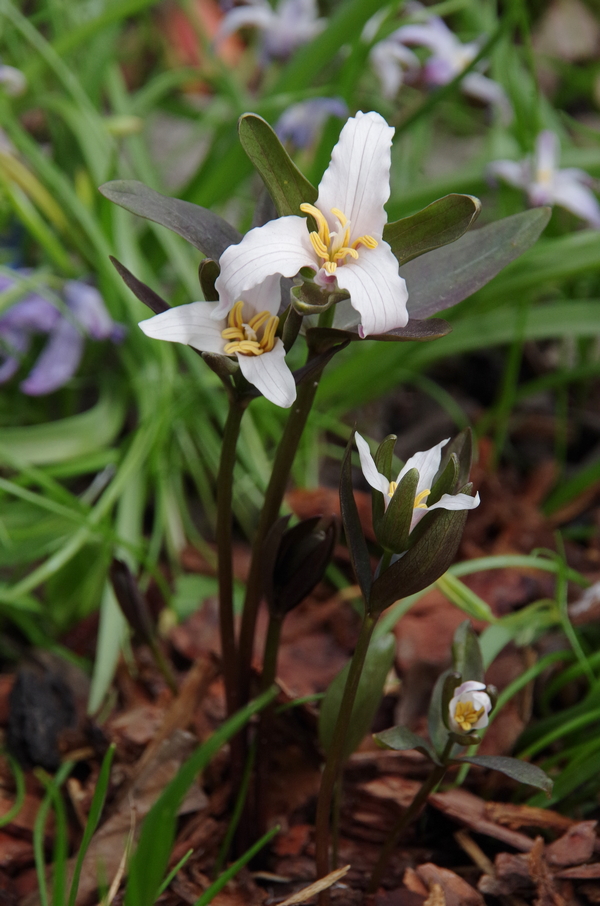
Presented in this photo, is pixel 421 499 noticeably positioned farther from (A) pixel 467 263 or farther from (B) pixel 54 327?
(B) pixel 54 327

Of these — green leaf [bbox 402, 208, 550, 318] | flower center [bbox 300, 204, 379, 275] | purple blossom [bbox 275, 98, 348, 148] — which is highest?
purple blossom [bbox 275, 98, 348, 148]

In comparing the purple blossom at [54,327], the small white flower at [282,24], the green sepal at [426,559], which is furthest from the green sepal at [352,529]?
the small white flower at [282,24]

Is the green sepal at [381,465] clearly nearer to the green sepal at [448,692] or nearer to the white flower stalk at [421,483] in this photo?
the white flower stalk at [421,483]

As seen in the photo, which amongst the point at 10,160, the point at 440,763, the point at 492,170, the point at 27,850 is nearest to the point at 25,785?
the point at 27,850

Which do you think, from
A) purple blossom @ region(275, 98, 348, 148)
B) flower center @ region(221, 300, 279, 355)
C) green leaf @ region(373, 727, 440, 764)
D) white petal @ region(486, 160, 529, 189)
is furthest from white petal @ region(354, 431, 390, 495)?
purple blossom @ region(275, 98, 348, 148)

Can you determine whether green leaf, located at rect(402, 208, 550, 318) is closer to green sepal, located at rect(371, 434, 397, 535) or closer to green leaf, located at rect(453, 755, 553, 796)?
green sepal, located at rect(371, 434, 397, 535)

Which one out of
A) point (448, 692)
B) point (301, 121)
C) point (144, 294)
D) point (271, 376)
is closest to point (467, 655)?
point (448, 692)
